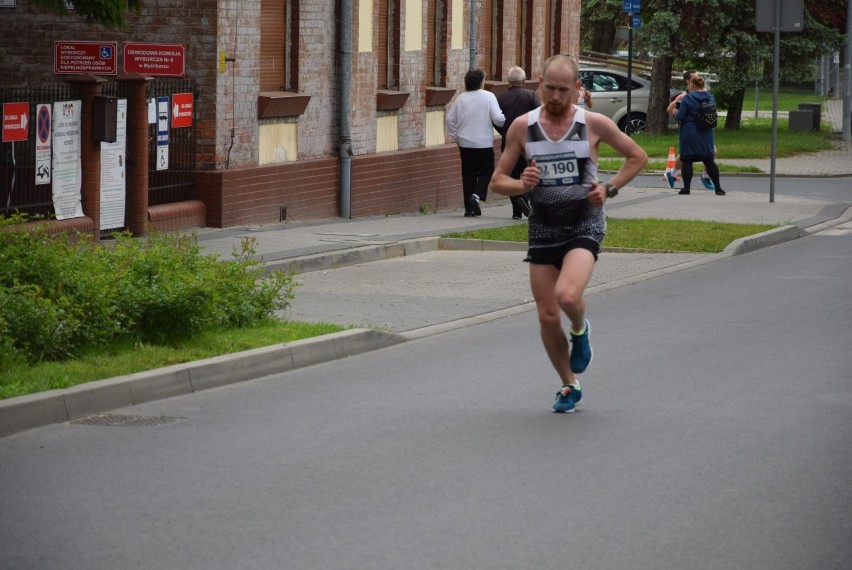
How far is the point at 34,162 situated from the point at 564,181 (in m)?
7.78

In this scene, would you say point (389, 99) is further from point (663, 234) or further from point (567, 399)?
point (567, 399)

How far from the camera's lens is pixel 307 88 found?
772 inches

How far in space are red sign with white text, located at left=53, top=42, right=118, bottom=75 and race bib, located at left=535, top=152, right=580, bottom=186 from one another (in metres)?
9.87

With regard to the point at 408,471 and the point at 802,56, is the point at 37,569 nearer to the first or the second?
the point at 408,471

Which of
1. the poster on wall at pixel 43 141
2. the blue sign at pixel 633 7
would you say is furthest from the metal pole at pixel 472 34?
the blue sign at pixel 633 7

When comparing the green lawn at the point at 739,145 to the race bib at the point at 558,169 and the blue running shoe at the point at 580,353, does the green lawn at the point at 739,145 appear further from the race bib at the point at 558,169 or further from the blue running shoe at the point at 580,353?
the race bib at the point at 558,169

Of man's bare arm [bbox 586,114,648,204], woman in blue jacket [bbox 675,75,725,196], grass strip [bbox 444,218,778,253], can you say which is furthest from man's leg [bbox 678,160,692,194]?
man's bare arm [bbox 586,114,648,204]

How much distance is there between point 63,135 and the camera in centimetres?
1535

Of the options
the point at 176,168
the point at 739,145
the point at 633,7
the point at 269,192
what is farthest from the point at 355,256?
the point at 739,145

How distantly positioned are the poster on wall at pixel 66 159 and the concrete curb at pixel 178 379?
203 inches

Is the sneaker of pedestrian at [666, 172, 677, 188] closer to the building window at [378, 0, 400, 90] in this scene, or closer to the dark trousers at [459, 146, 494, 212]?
the building window at [378, 0, 400, 90]

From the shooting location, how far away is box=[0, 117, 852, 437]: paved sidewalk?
916 cm

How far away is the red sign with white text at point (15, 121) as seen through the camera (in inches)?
577

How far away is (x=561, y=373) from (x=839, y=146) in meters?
32.9
